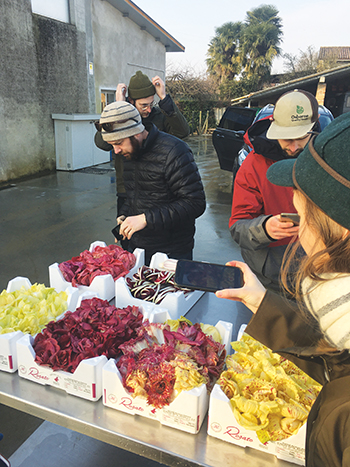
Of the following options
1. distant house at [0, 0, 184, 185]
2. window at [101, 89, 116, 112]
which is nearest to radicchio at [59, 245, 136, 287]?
distant house at [0, 0, 184, 185]

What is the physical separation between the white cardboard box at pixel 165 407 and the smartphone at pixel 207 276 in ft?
1.19

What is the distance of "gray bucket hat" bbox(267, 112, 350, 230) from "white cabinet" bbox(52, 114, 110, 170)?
10.6 meters

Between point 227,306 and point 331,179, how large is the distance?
1.50m

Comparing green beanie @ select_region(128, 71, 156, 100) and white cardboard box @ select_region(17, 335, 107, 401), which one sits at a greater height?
green beanie @ select_region(128, 71, 156, 100)

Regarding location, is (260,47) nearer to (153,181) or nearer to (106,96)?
(106,96)

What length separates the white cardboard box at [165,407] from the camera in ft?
4.00

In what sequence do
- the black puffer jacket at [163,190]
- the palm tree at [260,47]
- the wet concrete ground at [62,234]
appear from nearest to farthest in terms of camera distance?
the wet concrete ground at [62,234], the black puffer jacket at [163,190], the palm tree at [260,47]

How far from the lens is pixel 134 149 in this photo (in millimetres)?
2402

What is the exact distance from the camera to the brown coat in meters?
0.82

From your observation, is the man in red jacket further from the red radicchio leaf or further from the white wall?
the white wall

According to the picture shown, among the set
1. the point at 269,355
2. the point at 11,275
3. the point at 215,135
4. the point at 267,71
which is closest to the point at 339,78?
the point at 215,135

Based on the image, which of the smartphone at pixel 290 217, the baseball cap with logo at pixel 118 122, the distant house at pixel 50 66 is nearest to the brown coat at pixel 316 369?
the smartphone at pixel 290 217

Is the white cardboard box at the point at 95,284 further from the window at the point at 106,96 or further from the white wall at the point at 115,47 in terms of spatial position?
the window at the point at 106,96

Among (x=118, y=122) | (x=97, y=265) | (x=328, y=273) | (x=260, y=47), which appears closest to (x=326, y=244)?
(x=328, y=273)
